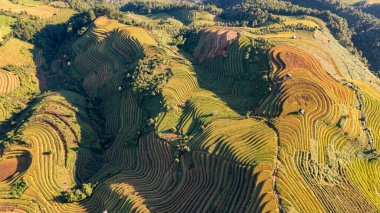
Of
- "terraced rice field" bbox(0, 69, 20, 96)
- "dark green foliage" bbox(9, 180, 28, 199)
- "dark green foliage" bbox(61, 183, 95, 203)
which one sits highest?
"terraced rice field" bbox(0, 69, 20, 96)

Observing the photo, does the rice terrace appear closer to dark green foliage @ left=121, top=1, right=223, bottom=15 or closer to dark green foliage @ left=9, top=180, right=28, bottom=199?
dark green foliage @ left=9, top=180, right=28, bottom=199

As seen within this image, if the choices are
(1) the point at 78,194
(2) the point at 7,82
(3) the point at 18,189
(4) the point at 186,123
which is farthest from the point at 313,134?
(2) the point at 7,82

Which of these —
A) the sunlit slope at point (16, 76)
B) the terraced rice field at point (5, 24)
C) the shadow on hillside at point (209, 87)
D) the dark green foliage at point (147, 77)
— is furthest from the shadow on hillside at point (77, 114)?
the shadow on hillside at point (209, 87)

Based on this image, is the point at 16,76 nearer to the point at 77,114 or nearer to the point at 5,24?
the point at 77,114

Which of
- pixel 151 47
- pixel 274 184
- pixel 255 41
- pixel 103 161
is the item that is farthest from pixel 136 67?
pixel 274 184

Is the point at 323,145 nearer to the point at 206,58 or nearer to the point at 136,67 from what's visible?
the point at 206,58

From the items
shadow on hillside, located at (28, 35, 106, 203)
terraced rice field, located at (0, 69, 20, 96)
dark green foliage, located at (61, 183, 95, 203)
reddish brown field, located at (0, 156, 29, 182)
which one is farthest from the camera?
terraced rice field, located at (0, 69, 20, 96)

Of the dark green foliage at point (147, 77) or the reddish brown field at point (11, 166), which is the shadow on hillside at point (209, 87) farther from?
the reddish brown field at point (11, 166)

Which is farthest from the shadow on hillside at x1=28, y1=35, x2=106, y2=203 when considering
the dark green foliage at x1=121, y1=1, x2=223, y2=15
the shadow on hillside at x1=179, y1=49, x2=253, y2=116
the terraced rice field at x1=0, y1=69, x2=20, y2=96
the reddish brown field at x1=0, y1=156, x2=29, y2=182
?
the dark green foliage at x1=121, y1=1, x2=223, y2=15
